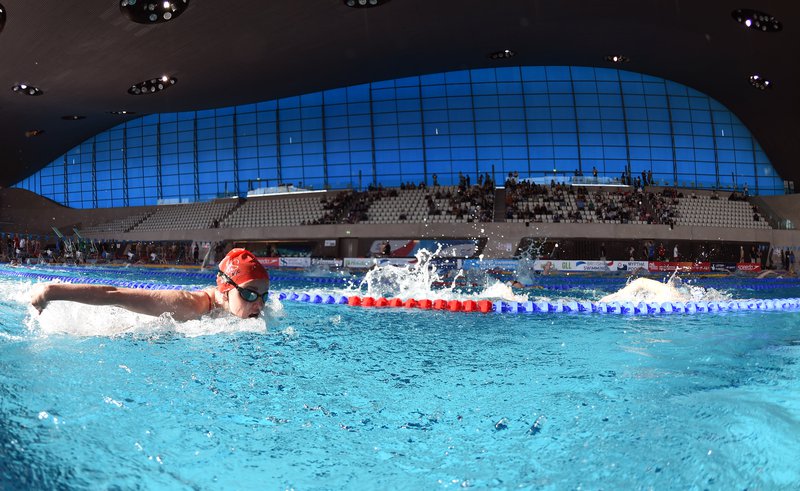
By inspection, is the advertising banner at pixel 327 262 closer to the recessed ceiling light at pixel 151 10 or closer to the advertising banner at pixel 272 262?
the advertising banner at pixel 272 262

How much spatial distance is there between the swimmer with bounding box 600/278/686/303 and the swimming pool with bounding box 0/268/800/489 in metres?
3.37

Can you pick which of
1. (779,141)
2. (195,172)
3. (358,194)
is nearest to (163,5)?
(358,194)

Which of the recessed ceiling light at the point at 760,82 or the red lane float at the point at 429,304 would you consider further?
the recessed ceiling light at the point at 760,82

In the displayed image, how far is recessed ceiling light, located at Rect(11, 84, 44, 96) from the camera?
20.9 meters

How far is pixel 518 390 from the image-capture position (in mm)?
2633

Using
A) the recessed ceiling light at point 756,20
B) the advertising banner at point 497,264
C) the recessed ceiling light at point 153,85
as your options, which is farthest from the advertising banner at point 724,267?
the recessed ceiling light at point 153,85

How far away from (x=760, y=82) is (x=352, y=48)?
17300mm

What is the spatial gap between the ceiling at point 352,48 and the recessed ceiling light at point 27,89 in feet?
1.29

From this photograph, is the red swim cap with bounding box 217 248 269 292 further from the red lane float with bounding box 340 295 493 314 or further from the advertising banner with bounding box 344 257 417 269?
the advertising banner with bounding box 344 257 417 269

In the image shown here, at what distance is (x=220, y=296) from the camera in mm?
A: 3643

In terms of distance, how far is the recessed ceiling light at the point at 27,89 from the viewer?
822 inches

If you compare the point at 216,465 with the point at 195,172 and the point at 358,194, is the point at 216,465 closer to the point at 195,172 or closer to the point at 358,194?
the point at 358,194

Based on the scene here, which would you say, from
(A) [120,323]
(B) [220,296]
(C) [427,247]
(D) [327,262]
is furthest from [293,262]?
(B) [220,296]

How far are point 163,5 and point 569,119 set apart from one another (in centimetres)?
2056
